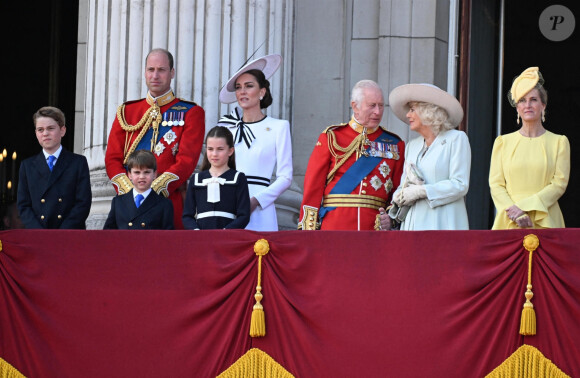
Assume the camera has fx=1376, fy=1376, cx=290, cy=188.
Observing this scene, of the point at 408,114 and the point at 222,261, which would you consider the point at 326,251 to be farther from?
the point at 408,114

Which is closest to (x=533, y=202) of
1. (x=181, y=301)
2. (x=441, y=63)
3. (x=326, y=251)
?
(x=326, y=251)

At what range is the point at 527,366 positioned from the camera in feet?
24.3

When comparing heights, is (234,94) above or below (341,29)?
below

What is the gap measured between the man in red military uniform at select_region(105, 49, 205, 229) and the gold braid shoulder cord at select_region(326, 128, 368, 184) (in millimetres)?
914

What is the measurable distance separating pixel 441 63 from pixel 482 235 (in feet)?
15.1

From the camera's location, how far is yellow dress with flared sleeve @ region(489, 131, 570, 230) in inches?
335

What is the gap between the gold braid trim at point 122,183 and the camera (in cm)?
888

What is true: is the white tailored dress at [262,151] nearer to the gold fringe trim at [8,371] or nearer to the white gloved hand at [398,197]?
the white gloved hand at [398,197]

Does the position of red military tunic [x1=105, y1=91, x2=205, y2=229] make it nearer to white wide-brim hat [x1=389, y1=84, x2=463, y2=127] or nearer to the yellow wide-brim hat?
white wide-brim hat [x1=389, y1=84, x2=463, y2=127]

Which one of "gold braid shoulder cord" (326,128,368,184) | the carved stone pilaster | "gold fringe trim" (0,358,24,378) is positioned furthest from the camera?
the carved stone pilaster

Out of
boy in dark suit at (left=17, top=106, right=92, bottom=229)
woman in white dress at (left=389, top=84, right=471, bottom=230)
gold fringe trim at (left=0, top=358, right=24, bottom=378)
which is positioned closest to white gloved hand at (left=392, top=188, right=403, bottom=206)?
woman in white dress at (left=389, top=84, right=471, bottom=230)

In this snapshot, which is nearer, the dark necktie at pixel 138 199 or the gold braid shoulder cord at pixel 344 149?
the dark necktie at pixel 138 199

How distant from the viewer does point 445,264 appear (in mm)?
7566

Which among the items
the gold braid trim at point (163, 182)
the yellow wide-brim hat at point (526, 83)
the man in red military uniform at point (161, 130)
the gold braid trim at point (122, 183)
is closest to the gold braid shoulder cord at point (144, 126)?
the man in red military uniform at point (161, 130)
